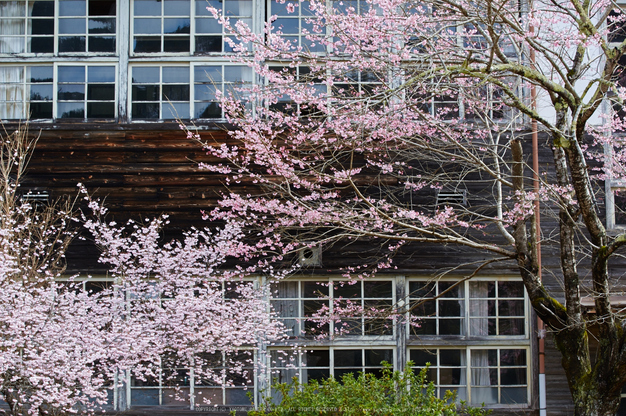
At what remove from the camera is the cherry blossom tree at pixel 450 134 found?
620 cm

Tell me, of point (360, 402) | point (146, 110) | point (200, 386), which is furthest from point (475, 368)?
point (146, 110)

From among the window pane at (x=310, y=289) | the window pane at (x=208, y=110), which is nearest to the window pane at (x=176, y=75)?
the window pane at (x=208, y=110)

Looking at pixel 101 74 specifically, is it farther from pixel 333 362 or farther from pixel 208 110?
pixel 333 362

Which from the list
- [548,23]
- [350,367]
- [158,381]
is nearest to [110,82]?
[158,381]

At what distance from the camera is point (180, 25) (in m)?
9.38

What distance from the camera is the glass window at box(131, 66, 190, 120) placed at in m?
9.26

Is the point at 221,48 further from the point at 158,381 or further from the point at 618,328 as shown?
the point at 618,328

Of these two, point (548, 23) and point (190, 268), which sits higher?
point (548, 23)

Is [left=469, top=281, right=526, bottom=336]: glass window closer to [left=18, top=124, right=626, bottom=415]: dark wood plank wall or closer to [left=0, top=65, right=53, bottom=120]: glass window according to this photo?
[left=18, top=124, right=626, bottom=415]: dark wood plank wall

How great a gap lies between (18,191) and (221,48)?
3.85m

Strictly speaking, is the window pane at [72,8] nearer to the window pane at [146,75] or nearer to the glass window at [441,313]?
the window pane at [146,75]

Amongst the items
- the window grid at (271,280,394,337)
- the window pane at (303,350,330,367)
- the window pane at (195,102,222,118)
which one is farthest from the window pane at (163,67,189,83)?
the window pane at (303,350,330,367)

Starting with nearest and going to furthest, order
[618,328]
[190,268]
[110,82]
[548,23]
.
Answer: [618,328] → [548,23] → [190,268] → [110,82]

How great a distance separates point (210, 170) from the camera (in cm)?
889
